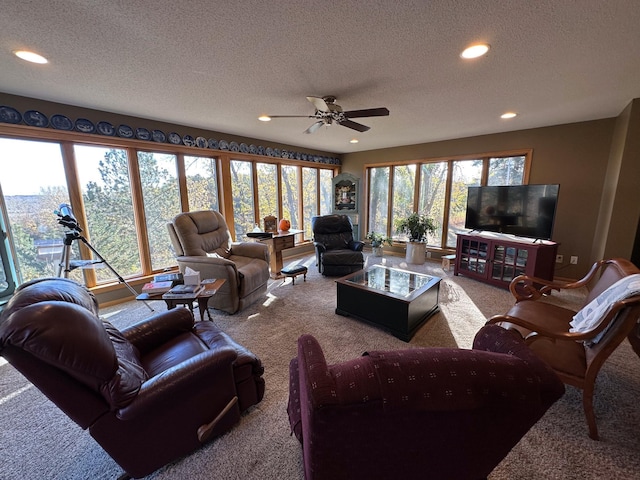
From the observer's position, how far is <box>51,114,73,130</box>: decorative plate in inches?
108

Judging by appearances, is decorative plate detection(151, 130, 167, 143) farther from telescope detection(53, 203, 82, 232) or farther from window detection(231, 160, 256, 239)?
telescope detection(53, 203, 82, 232)

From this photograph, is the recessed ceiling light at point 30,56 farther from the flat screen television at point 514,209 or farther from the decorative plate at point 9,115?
the flat screen television at point 514,209

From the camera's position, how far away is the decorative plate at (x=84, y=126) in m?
2.88

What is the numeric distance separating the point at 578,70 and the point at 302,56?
2207mm

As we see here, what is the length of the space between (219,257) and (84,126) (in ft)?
6.84

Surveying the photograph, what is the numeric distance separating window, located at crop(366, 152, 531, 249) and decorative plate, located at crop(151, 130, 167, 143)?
13.3ft

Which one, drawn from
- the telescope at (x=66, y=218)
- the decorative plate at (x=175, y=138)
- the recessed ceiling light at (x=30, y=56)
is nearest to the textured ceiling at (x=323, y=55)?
the recessed ceiling light at (x=30, y=56)

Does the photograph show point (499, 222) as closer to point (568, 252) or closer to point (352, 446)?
point (568, 252)

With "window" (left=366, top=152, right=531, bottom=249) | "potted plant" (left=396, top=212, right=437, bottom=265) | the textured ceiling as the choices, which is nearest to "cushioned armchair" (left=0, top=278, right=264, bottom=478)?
the textured ceiling

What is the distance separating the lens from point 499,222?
3.85 metres

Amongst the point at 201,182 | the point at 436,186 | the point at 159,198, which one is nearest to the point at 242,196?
the point at 201,182

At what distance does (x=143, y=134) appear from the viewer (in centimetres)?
335

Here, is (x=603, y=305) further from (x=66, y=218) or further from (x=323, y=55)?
(x=66, y=218)

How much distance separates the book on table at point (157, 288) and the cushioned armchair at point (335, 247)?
2.36 m
